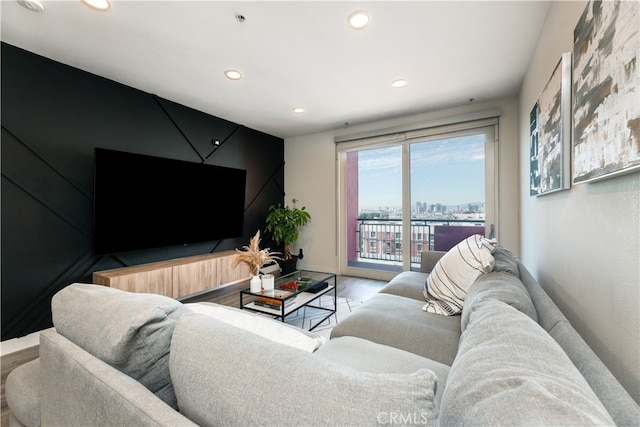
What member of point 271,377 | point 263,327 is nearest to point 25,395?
point 263,327

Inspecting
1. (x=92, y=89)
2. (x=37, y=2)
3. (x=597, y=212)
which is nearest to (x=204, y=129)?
(x=92, y=89)

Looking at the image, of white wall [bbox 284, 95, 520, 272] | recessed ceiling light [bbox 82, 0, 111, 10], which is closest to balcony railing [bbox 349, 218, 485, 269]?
white wall [bbox 284, 95, 520, 272]

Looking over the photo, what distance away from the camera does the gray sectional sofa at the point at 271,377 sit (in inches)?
17.8

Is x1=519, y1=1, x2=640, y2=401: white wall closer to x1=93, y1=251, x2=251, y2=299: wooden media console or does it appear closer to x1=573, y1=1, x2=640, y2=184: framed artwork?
x1=573, y1=1, x2=640, y2=184: framed artwork

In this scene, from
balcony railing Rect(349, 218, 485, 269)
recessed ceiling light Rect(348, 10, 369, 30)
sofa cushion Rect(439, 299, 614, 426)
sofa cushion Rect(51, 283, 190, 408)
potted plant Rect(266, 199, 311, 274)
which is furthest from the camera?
potted plant Rect(266, 199, 311, 274)

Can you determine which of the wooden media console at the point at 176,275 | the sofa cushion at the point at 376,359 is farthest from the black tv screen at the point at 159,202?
the sofa cushion at the point at 376,359

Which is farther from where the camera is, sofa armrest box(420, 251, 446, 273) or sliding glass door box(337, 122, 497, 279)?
sliding glass door box(337, 122, 497, 279)

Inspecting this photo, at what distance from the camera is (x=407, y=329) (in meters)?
1.48

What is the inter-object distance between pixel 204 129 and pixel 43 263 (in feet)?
7.51

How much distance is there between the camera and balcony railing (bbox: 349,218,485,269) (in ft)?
12.6

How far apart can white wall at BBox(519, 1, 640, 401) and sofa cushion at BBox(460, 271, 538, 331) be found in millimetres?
202

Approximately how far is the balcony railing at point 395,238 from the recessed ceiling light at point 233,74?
2.97 m

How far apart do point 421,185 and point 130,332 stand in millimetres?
3808

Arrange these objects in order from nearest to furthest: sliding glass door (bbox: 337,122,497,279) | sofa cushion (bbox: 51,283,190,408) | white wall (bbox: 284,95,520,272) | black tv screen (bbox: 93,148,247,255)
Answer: sofa cushion (bbox: 51,283,190,408)
black tv screen (bbox: 93,148,247,255)
sliding glass door (bbox: 337,122,497,279)
white wall (bbox: 284,95,520,272)
